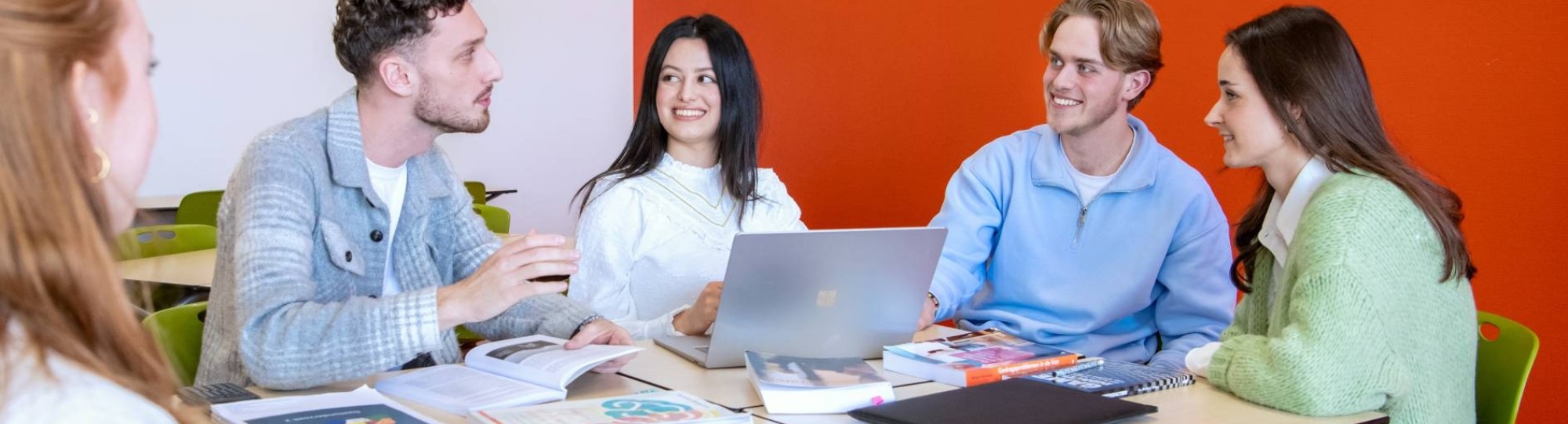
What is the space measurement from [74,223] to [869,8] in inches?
148

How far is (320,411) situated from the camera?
1562 millimetres

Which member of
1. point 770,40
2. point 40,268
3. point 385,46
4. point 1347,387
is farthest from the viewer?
point 770,40

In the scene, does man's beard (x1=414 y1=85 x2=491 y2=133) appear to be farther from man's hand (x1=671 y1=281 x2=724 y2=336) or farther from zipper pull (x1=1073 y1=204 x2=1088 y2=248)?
zipper pull (x1=1073 y1=204 x2=1088 y2=248)

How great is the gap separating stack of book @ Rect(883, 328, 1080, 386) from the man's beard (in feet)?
2.60

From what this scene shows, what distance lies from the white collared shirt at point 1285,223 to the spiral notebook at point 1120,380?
37mm

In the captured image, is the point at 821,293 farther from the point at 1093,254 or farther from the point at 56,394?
the point at 56,394

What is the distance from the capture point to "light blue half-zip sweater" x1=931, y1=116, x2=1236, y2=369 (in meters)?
2.61

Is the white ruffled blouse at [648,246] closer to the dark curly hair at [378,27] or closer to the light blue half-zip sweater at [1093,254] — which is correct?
the light blue half-zip sweater at [1093,254]

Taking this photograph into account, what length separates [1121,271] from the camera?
2.62m

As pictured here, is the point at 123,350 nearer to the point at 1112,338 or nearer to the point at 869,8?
the point at 1112,338

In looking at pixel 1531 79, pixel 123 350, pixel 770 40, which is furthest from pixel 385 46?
pixel 770 40

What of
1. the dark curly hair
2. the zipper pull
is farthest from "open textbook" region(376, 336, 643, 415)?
the zipper pull

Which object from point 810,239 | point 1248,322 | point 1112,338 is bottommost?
point 1112,338

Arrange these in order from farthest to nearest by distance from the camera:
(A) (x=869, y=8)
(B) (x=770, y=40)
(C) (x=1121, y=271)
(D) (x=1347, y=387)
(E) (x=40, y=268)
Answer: (B) (x=770, y=40) → (A) (x=869, y=8) → (C) (x=1121, y=271) → (D) (x=1347, y=387) → (E) (x=40, y=268)
